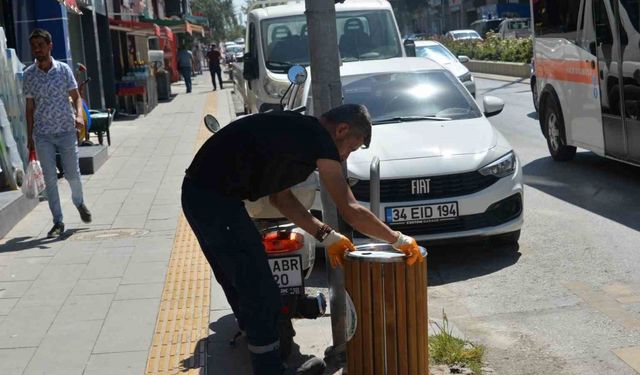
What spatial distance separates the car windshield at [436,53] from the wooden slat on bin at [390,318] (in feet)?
55.1

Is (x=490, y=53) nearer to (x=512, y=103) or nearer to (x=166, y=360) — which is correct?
(x=512, y=103)

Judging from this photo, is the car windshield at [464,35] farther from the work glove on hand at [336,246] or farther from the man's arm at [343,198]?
the man's arm at [343,198]

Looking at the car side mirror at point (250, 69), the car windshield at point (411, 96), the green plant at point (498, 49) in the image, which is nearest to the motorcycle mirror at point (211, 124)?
the car windshield at point (411, 96)

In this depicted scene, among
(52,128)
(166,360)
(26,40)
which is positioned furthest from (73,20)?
(166,360)

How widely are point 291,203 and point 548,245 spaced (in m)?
4.32

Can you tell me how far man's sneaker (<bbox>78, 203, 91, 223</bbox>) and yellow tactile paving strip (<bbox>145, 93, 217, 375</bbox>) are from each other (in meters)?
1.21

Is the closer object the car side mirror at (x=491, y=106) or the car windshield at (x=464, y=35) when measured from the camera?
the car side mirror at (x=491, y=106)

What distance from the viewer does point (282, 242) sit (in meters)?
5.32

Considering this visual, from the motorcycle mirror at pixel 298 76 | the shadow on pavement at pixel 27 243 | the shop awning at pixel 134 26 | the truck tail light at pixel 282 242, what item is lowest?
the shadow on pavement at pixel 27 243

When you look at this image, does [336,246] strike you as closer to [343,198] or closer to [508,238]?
[343,198]

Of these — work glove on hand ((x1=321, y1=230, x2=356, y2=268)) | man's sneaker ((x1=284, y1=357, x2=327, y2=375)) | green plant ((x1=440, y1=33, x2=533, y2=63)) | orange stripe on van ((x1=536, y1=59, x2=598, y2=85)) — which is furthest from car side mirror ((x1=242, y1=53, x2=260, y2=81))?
green plant ((x1=440, y1=33, x2=533, y2=63))

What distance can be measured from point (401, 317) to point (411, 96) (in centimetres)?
494

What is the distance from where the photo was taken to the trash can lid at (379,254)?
4.56 metres

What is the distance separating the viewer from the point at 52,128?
894 centimetres
